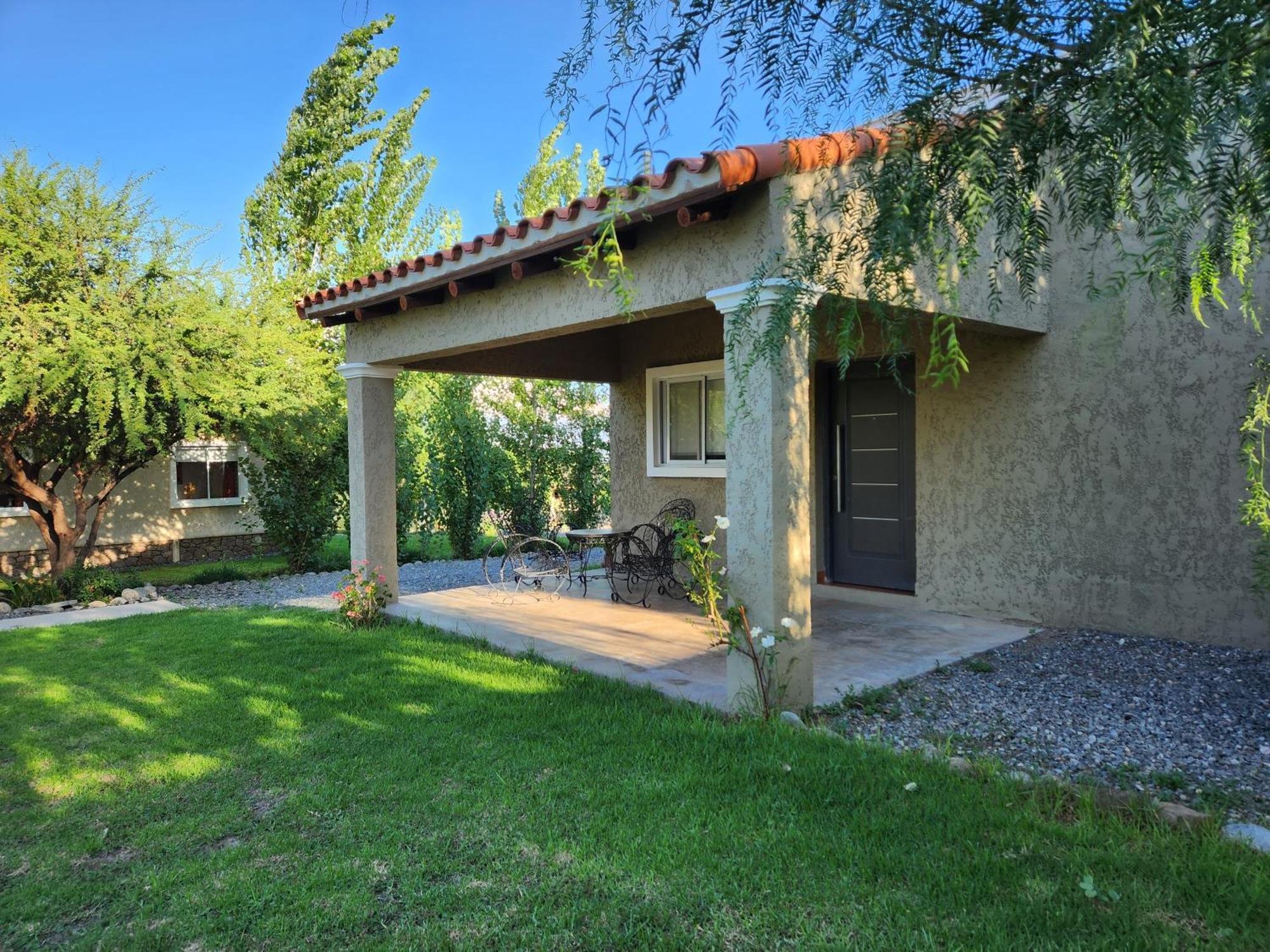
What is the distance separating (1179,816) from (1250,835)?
0.23 m

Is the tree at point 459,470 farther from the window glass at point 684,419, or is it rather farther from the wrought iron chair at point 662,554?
the window glass at point 684,419

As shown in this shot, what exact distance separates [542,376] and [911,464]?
13.8 ft

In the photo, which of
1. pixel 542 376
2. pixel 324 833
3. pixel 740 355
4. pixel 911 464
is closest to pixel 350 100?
pixel 542 376

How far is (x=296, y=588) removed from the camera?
445 inches

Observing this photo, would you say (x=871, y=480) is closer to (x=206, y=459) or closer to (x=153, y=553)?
(x=206, y=459)

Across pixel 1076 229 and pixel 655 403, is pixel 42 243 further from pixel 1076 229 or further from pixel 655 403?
pixel 1076 229

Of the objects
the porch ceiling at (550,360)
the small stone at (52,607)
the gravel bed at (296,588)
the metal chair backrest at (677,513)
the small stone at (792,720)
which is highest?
the porch ceiling at (550,360)

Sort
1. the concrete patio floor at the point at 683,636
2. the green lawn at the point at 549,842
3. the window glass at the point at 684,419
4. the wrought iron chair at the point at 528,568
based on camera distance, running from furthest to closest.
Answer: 1. the window glass at the point at 684,419
2. the wrought iron chair at the point at 528,568
3. the concrete patio floor at the point at 683,636
4. the green lawn at the point at 549,842

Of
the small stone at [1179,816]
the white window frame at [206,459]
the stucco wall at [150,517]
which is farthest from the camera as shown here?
the white window frame at [206,459]

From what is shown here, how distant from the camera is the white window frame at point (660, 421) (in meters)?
9.30

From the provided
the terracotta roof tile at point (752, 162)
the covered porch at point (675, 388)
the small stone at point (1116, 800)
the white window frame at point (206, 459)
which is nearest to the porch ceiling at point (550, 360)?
the covered porch at point (675, 388)

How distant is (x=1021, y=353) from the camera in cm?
731

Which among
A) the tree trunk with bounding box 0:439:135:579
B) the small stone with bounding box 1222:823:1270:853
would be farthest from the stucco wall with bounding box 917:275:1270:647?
the tree trunk with bounding box 0:439:135:579

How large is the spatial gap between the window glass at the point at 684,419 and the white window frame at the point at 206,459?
8.09 metres
